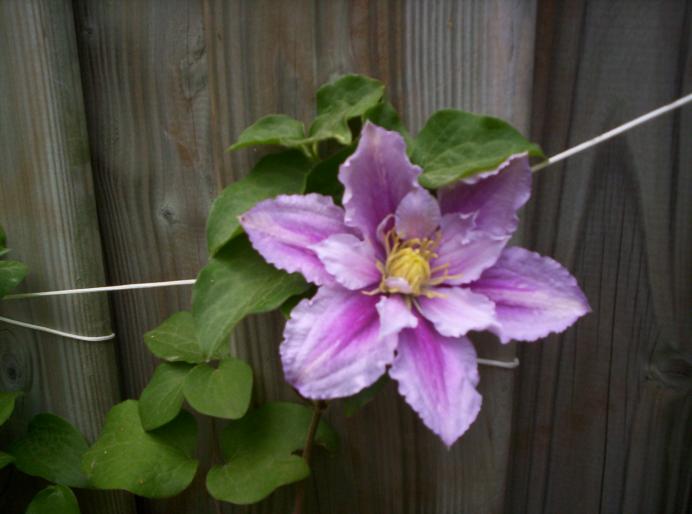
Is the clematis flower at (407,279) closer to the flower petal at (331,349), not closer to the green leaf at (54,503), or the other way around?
the flower petal at (331,349)

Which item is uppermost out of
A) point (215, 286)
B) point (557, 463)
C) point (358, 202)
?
point (358, 202)

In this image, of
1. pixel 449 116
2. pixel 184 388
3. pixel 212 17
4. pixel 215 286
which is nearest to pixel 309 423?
pixel 184 388

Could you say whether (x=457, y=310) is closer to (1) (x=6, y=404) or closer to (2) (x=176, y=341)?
(2) (x=176, y=341)

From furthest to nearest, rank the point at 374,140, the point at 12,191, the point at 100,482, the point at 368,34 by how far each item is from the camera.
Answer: the point at 12,191
the point at 100,482
the point at 368,34
the point at 374,140

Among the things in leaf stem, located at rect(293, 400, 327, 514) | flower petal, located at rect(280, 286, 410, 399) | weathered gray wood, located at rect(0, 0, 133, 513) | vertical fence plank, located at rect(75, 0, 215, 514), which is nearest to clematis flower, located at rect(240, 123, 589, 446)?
flower petal, located at rect(280, 286, 410, 399)

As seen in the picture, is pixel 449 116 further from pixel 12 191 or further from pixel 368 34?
pixel 12 191

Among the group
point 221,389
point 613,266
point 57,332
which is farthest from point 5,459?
point 613,266

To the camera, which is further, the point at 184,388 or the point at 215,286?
the point at 184,388
